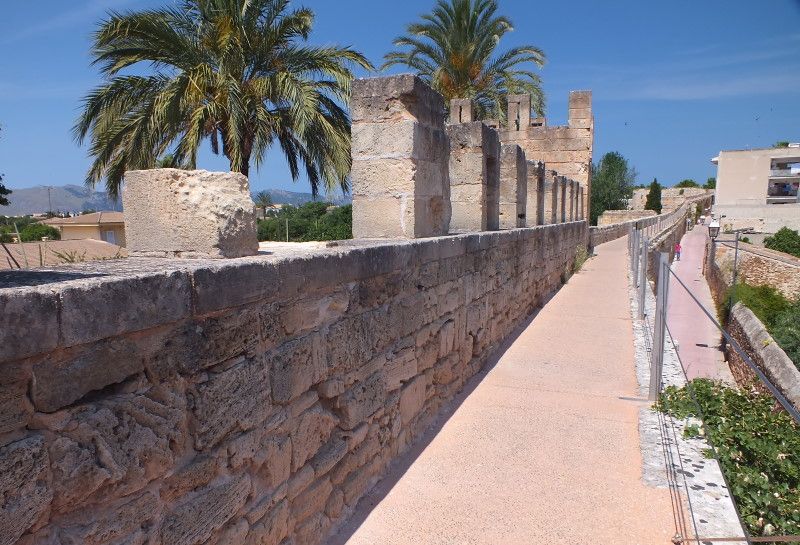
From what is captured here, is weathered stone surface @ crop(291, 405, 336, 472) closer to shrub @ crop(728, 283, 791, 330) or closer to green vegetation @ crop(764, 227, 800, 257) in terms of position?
shrub @ crop(728, 283, 791, 330)

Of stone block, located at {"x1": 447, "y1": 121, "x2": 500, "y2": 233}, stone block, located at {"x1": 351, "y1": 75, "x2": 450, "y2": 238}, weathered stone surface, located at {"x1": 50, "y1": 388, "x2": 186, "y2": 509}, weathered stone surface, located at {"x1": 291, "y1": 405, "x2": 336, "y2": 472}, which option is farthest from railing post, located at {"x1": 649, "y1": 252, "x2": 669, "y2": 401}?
weathered stone surface, located at {"x1": 50, "y1": 388, "x2": 186, "y2": 509}

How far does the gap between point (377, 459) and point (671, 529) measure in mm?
1551

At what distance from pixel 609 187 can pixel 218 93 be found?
3960 cm

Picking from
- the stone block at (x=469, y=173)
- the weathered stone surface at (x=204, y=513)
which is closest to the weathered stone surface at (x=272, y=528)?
the weathered stone surface at (x=204, y=513)

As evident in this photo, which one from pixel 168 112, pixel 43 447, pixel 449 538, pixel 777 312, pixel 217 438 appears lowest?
pixel 777 312

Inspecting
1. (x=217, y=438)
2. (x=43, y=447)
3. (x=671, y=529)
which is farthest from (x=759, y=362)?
(x=43, y=447)

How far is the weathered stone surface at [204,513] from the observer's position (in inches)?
68.6

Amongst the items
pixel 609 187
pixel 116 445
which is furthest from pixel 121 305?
pixel 609 187

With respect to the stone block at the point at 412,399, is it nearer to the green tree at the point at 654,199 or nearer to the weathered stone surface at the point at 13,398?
the weathered stone surface at the point at 13,398

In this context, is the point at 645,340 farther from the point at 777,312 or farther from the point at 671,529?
the point at 777,312

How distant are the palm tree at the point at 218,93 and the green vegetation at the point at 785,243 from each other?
27.0m

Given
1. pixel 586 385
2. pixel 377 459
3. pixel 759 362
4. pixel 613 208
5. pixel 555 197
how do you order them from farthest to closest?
1. pixel 613 208
2. pixel 555 197
3. pixel 759 362
4. pixel 586 385
5. pixel 377 459

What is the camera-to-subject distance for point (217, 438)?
1.93 meters

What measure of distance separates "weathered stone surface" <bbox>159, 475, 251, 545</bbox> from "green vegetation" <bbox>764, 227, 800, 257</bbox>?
32.6 meters
